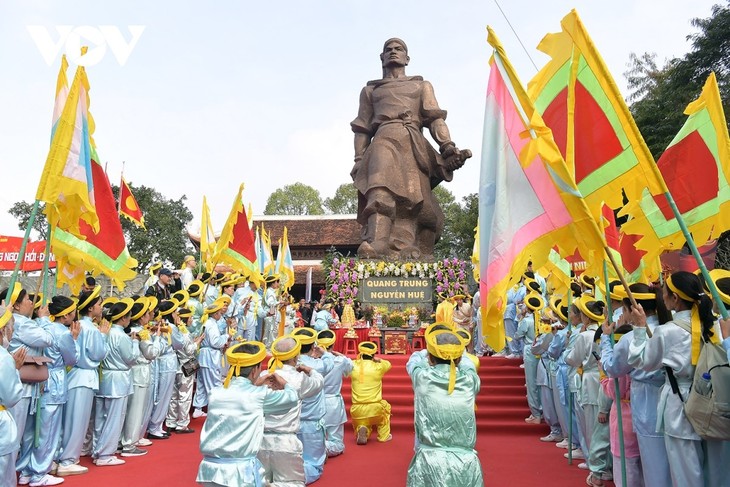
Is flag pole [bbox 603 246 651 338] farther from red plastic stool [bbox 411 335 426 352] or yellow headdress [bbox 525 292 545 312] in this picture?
red plastic stool [bbox 411 335 426 352]

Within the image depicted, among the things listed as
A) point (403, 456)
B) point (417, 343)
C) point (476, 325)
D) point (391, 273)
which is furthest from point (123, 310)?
point (391, 273)

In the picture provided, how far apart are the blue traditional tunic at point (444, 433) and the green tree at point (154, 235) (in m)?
25.9

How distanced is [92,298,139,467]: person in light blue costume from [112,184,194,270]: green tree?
2288 centimetres

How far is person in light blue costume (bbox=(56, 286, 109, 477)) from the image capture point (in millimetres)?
5305

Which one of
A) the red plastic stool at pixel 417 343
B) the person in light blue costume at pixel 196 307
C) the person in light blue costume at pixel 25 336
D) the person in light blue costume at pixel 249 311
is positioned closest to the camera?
the person in light blue costume at pixel 25 336

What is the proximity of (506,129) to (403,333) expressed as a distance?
776cm

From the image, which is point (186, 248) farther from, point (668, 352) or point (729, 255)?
point (668, 352)

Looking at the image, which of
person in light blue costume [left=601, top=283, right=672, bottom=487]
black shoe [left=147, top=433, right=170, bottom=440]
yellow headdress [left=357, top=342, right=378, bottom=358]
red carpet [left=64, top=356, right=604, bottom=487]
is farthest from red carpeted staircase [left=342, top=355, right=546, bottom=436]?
person in light blue costume [left=601, top=283, right=672, bottom=487]

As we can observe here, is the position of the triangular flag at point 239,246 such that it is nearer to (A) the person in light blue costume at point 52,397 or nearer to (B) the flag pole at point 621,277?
(A) the person in light blue costume at point 52,397

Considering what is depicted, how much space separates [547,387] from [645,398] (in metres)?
3.38

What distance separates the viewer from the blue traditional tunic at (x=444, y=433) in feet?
11.4

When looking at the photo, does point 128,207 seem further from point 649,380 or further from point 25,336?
point 649,380

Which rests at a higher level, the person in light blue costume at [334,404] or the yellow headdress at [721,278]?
the yellow headdress at [721,278]

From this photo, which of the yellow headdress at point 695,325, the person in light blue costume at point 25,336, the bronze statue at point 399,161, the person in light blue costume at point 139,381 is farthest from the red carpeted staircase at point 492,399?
the bronze statue at point 399,161
